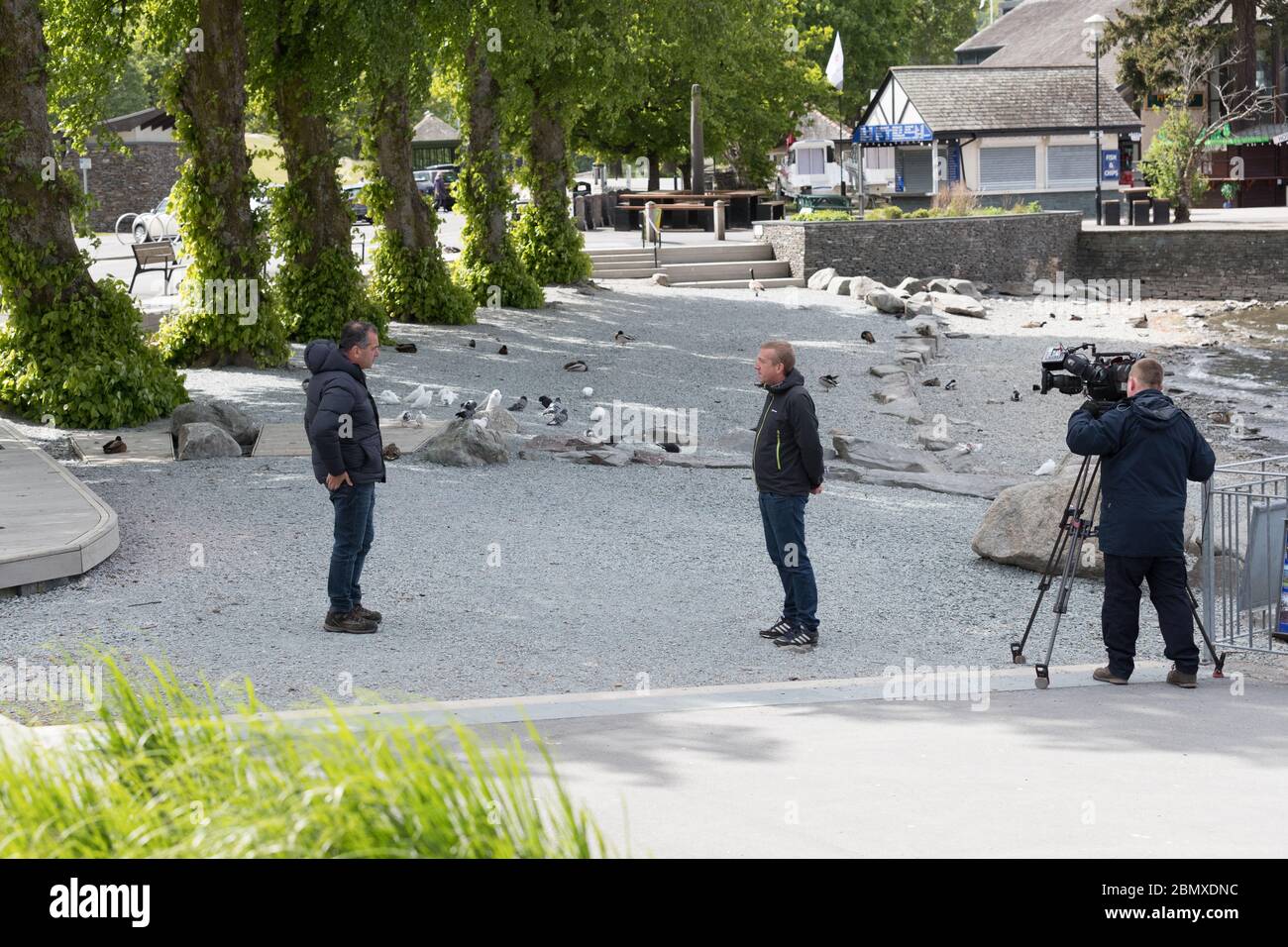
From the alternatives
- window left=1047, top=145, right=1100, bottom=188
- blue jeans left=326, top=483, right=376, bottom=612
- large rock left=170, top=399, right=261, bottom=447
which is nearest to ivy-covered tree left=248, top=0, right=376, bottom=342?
large rock left=170, top=399, right=261, bottom=447

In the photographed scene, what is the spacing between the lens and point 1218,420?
22.3 m

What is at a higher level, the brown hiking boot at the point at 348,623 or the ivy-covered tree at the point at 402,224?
the ivy-covered tree at the point at 402,224

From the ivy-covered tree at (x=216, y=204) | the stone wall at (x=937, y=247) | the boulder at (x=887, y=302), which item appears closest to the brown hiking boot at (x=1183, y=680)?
the ivy-covered tree at (x=216, y=204)

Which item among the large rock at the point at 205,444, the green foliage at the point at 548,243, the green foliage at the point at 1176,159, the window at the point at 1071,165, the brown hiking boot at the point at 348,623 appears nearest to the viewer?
the brown hiking boot at the point at 348,623

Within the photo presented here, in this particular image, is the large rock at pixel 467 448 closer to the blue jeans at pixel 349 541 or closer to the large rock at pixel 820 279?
the blue jeans at pixel 349 541

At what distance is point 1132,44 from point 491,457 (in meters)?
46.8

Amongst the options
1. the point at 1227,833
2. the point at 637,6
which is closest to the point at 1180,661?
the point at 1227,833

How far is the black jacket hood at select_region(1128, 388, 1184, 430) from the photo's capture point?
320 inches

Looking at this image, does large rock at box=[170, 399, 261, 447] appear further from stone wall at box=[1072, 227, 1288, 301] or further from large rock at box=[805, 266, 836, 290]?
stone wall at box=[1072, 227, 1288, 301]

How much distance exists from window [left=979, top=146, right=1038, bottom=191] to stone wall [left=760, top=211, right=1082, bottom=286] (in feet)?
32.7

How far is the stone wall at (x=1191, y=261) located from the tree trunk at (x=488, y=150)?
739 inches

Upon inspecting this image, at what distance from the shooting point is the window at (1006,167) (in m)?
50.7

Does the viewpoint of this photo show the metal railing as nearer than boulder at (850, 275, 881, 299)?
Yes
